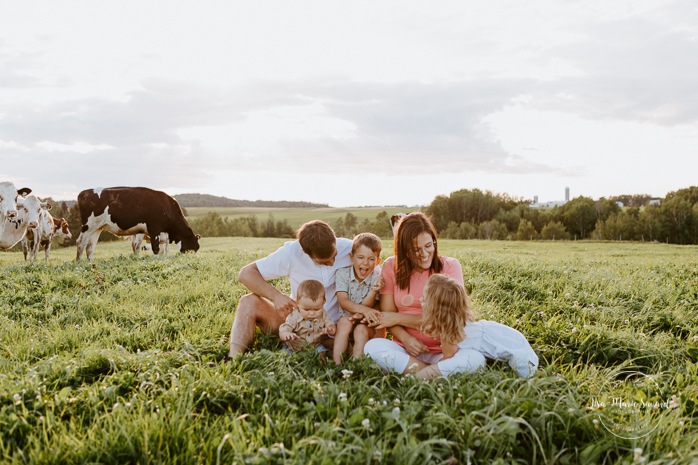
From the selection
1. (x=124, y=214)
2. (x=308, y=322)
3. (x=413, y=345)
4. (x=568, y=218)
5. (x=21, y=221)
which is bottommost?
(x=413, y=345)

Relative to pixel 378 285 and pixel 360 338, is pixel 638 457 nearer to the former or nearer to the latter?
pixel 360 338

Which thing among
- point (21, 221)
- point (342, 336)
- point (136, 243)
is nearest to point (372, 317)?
point (342, 336)

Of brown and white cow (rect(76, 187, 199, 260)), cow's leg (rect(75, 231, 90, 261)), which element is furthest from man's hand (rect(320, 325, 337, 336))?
cow's leg (rect(75, 231, 90, 261))

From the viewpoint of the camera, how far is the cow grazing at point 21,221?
1434 centimetres

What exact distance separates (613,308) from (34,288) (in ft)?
31.6

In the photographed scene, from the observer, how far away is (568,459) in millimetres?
2949

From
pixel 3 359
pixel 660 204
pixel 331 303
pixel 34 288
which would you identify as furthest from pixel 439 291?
pixel 660 204

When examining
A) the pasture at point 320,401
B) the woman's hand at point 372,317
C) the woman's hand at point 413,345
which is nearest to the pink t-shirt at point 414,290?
the woman's hand at point 413,345

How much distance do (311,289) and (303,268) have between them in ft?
1.63

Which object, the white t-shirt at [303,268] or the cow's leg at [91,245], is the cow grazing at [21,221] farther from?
the white t-shirt at [303,268]

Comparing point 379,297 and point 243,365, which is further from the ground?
point 379,297

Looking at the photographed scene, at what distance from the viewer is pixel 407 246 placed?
5.11 metres

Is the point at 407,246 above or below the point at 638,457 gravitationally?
above

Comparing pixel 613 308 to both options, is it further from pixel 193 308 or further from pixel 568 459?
pixel 193 308
